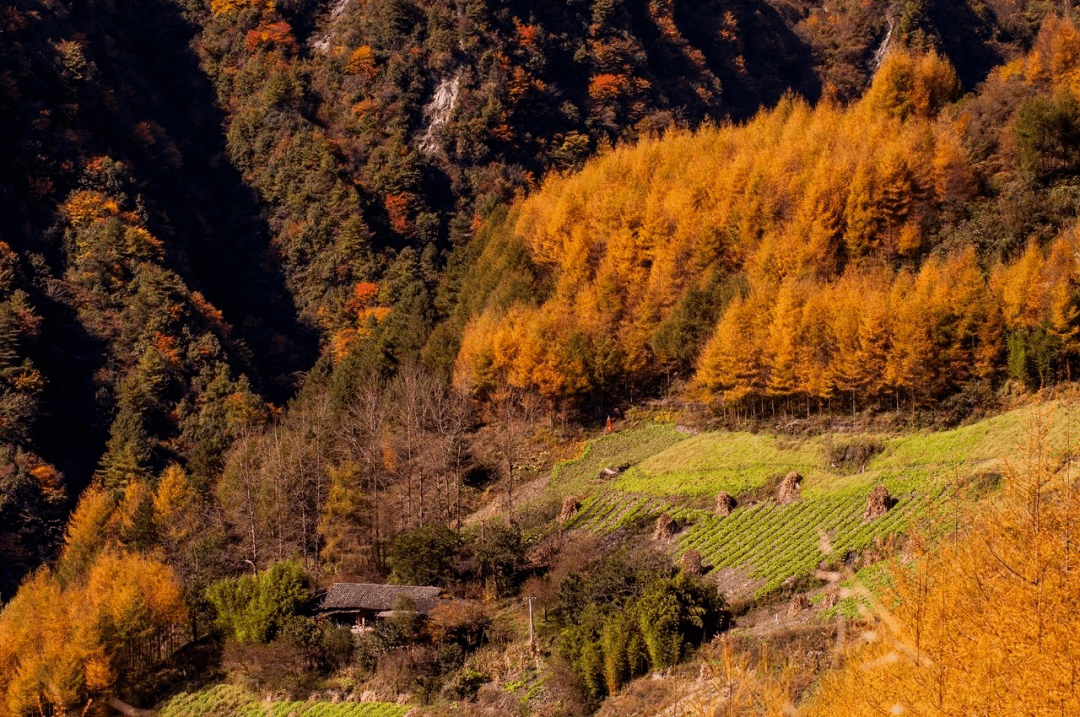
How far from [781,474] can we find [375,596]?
18.0 metres

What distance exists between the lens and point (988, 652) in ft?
38.2

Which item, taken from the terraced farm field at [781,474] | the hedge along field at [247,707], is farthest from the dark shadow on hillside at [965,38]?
the hedge along field at [247,707]

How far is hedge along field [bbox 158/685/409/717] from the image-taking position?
38188mm

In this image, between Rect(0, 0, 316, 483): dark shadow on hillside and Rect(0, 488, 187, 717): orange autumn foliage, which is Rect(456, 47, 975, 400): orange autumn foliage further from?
Rect(0, 0, 316, 483): dark shadow on hillside

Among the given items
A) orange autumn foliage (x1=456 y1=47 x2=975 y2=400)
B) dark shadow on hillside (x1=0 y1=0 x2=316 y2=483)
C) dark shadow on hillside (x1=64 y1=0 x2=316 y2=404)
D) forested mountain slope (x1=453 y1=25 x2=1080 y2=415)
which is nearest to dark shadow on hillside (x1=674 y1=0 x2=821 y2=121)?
forested mountain slope (x1=453 y1=25 x2=1080 y2=415)

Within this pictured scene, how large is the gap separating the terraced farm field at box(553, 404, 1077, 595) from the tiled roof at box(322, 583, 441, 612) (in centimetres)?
874

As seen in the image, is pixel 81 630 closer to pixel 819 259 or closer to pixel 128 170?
pixel 819 259

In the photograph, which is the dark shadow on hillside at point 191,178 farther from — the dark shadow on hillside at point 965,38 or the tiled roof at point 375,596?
the dark shadow on hillside at point 965,38

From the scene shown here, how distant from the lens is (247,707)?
41.8 metres

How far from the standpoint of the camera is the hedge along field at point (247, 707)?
38.2 metres

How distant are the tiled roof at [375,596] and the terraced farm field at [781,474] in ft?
28.7

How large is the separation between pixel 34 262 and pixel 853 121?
210 ft

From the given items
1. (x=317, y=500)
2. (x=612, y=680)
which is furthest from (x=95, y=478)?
Answer: (x=612, y=680)

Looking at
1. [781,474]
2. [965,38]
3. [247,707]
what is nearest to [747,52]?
[965,38]
